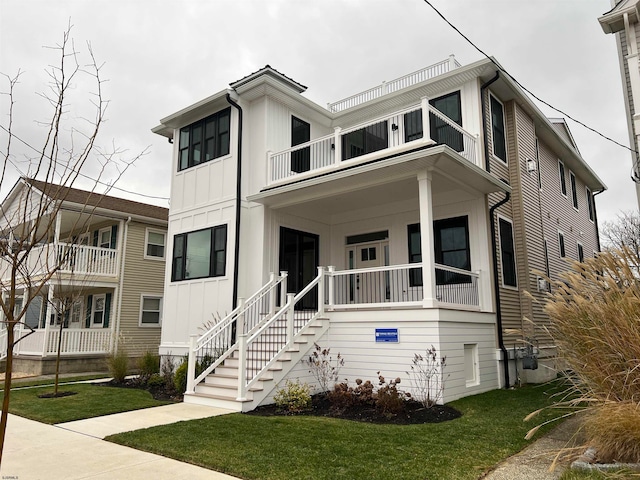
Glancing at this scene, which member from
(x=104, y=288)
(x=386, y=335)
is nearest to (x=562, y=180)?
(x=386, y=335)

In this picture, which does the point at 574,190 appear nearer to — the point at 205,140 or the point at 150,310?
the point at 205,140

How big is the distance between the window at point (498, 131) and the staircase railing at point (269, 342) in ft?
19.2

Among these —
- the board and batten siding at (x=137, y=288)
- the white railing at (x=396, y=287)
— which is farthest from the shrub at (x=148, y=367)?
the board and batten siding at (x=137, y=288)

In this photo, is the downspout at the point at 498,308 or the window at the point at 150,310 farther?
the window at the point at 150,310

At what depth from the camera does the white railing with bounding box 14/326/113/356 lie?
53.5 ft

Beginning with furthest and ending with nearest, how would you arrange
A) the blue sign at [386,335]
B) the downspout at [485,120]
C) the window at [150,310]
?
the window at [150,310]
the downspout at [485,120]
the blue sign at [386,335]

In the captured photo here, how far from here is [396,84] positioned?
13.5 meters

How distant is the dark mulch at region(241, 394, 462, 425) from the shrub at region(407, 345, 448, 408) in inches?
7.4

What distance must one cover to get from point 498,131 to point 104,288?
15794 millimetres

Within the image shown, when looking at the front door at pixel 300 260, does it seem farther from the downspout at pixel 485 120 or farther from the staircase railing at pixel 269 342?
the downspout at pixel 485 120

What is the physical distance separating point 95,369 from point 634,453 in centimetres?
1710

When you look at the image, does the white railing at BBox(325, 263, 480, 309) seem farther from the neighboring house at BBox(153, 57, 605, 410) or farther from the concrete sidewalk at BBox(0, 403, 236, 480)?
the concrete sidewalk at BBox(0, 403, 236, 480)

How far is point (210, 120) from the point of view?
1360 centimetres

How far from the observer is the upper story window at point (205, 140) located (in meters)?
13.1
